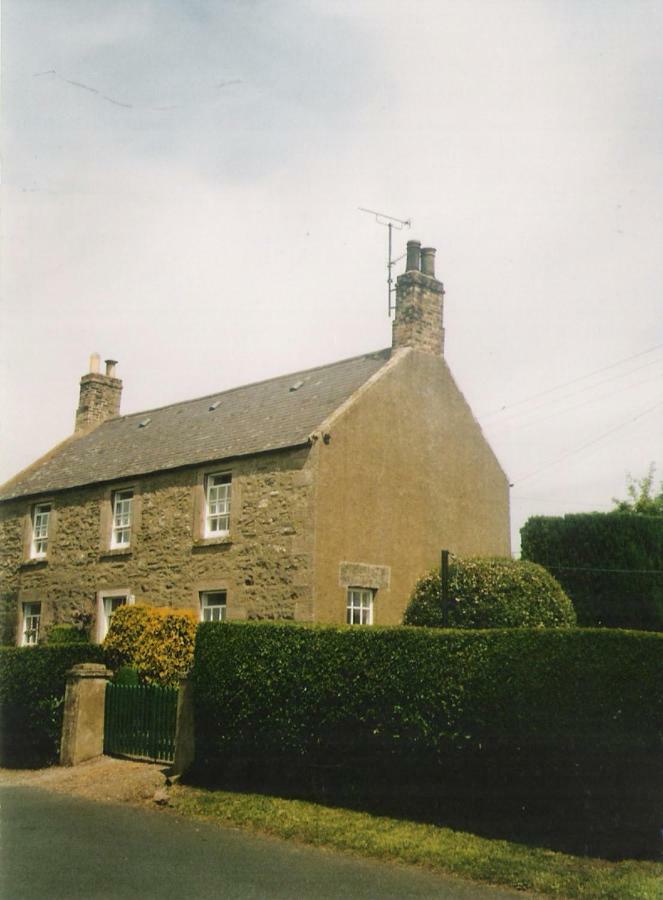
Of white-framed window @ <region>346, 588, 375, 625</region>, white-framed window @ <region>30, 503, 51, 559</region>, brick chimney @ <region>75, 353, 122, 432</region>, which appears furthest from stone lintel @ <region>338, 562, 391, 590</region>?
brick chimney @ <region>75, 353, 122, 432</region>

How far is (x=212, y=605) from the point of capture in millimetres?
20672

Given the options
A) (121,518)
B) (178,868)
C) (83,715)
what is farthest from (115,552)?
(178,868)

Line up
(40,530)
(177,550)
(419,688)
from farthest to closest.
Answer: (40,530) < (177,550) < (419,688)

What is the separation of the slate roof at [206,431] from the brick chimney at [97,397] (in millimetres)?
1363

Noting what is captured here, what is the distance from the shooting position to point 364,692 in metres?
11.6

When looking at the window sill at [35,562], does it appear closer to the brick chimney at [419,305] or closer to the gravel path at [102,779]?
the gravel path at [102,779]

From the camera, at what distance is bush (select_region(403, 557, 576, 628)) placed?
1662 centimetres

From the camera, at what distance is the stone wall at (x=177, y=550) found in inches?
753

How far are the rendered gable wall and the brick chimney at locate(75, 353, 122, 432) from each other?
14.2 metres

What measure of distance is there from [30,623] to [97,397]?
944 centimetres

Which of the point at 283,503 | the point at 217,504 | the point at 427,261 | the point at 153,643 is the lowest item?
the point at 153,643

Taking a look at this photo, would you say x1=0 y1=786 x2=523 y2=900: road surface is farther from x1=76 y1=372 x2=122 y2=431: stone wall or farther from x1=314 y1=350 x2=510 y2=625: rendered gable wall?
x1=76 y1=372 x2=122 y2=431: stone wall

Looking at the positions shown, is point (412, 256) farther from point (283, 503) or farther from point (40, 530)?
point (40, 530)

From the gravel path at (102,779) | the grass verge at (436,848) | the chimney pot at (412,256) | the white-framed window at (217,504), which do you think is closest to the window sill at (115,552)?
the white-framed window at (217,504)
